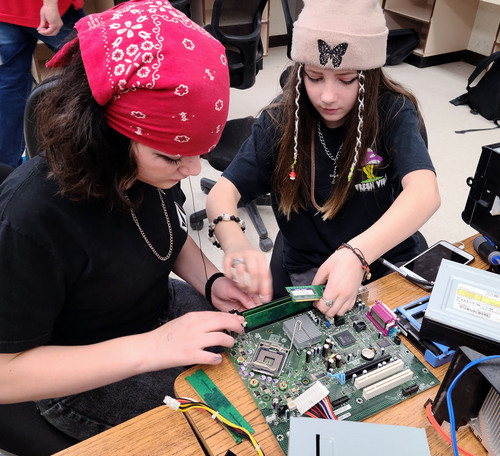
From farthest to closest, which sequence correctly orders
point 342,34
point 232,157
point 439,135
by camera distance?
point 439,135 < point 232,157 < point 342,34

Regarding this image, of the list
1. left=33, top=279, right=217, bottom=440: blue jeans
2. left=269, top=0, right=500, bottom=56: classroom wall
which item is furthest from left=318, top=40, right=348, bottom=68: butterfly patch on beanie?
left=269, top=0, right=500, bottom=56: classroom wall

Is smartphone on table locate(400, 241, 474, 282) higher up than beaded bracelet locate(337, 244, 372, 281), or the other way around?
beaded bracelet locate(337, 244, 372, 281)

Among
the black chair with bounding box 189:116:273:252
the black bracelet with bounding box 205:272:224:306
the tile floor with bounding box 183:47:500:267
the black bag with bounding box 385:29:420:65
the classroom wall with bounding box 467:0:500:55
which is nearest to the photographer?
the black bracelet with bounding box 205:272:224:306

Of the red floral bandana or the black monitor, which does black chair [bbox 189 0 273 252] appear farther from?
the red floral bandana

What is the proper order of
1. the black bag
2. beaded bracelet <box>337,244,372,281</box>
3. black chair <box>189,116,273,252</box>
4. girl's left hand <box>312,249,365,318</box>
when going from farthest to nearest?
the black bag, black chair <box>189,116,273,252</box>, beaded bracelet <box>337,244,372,281</box>, girl's left hand <box>312,249,365,318</box>

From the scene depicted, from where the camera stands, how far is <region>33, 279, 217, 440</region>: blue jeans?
0.99 meters

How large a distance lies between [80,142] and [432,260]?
91cm

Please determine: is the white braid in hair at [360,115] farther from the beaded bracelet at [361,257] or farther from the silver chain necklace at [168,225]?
the silver chain necklace at [168,225]

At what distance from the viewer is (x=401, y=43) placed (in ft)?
15.4

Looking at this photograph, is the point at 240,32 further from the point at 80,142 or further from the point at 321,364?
the point at 321,364

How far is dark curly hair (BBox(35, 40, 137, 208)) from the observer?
757 millimetres

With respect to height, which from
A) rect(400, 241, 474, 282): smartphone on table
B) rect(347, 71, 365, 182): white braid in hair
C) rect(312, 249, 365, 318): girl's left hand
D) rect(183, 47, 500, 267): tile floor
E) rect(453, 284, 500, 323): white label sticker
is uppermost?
rect(347, 71, 365, 182): white braid in hair

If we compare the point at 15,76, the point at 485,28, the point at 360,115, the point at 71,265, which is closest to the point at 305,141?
the point at 360,115

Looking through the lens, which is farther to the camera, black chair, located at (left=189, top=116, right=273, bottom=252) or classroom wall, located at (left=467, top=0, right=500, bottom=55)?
classroom wall, located at (left=467, top=0, right=500, bottom=55)
